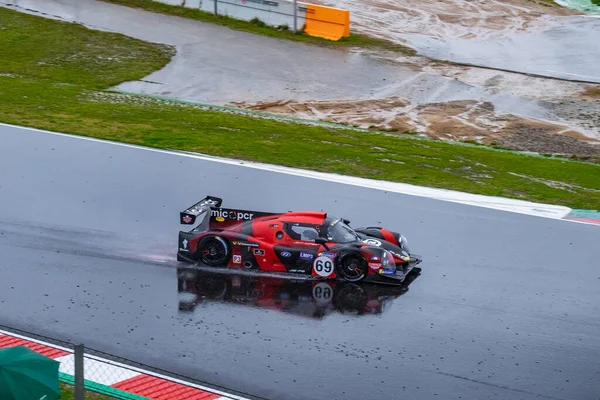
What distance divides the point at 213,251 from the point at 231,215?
37.1 inches

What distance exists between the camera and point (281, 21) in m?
40.8

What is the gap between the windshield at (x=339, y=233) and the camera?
19.0 m

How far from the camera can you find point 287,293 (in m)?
18.5

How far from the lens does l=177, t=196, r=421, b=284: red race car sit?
1866 centimetres

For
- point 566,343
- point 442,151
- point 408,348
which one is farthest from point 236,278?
point 442,151

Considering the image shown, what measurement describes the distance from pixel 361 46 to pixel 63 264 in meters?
22.4

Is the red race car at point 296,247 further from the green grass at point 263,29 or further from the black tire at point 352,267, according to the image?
the green grass at point 263,29

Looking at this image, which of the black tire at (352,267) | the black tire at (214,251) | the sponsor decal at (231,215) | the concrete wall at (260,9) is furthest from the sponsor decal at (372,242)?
the concrete wall at (260,9)

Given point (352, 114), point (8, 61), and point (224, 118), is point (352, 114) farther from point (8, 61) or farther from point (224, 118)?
point (8, 61)

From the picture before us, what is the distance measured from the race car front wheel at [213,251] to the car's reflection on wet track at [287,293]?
25 cm

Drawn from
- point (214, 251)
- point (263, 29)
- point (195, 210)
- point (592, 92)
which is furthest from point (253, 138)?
point (592, 92)

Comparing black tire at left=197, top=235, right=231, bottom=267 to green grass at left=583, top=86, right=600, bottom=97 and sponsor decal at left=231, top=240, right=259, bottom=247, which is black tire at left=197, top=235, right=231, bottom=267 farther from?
green grass at left=583, top=86, right=600, bottom=97

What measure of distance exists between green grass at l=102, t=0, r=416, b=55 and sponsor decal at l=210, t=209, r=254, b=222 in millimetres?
20404

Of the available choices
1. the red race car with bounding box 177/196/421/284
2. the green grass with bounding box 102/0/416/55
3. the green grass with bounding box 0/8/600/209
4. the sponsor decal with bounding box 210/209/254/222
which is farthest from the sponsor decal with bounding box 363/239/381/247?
the green grass with bounding box 102/0/416/55
